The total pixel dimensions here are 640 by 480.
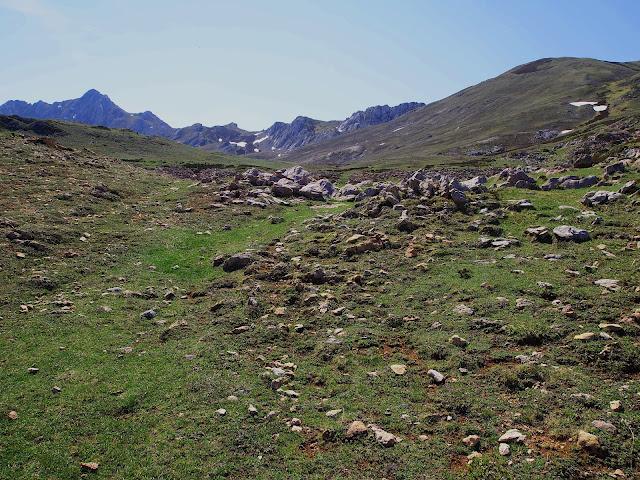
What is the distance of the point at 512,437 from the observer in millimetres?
10133

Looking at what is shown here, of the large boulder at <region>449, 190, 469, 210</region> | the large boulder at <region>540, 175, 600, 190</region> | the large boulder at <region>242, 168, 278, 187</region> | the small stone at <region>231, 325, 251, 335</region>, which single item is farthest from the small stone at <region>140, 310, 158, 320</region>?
the large boulder at <region>242, 168, 278, 187</region>

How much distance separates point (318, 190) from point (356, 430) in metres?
39.0

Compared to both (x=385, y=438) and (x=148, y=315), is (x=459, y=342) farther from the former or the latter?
(x=148, y=315)

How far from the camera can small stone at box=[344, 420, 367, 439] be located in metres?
11.1

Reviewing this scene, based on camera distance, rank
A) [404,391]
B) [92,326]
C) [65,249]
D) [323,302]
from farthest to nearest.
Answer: [65,249]
[323,302]
[92,326]
[404,391]

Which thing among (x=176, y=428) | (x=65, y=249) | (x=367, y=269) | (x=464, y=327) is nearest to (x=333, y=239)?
(x=367, y=269)

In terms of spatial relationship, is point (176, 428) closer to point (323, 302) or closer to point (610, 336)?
point (323, 302)

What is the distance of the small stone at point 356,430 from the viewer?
1108 cm

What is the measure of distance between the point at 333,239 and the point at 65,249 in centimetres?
1543

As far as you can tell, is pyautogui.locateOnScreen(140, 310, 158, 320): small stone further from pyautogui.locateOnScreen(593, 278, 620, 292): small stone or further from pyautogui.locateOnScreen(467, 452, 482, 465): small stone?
pyautogui.locateOnScreen(593, 278, 620, 292): small stone

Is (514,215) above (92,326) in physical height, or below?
above

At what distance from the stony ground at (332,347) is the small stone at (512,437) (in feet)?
0.13

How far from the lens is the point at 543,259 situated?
2031 centimetres

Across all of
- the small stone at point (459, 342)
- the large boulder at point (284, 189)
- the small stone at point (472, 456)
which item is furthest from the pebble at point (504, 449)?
the large boulder at point (284, 189)
